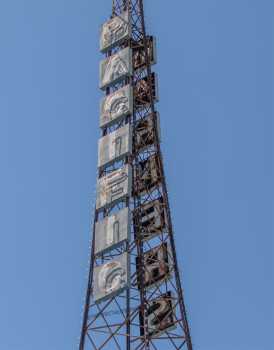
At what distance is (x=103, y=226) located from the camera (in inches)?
1690

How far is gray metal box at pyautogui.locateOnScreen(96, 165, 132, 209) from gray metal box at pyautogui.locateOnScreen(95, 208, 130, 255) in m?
0.98

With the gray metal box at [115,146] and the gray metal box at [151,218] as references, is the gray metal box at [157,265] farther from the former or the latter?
the gray metal box at [115,146]

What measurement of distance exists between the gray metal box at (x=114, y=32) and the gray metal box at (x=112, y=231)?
12799mm

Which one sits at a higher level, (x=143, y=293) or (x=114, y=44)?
(x=114, y=44)

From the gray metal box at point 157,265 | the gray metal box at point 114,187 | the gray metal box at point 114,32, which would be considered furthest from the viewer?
the gray metal box at point 114,32

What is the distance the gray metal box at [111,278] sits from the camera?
1598 inches

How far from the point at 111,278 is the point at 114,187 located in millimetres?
5318

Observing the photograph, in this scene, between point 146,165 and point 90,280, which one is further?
point 146,165

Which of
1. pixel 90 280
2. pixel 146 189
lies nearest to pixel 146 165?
pixel 146 189

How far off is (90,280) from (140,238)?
359cm

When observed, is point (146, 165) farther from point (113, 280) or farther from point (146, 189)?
point (113, 280)

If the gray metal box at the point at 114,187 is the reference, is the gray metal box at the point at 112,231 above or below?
below

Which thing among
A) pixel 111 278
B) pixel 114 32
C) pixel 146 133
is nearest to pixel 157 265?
pixel 111 278

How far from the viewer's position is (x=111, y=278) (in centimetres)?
4106
